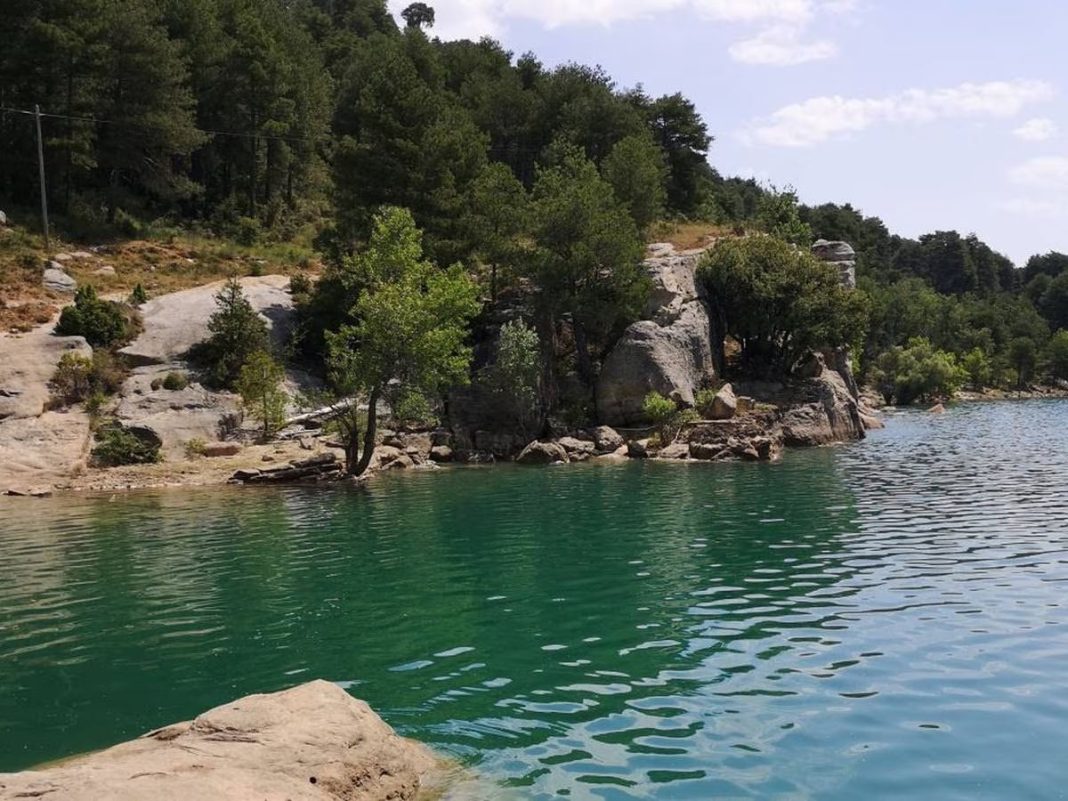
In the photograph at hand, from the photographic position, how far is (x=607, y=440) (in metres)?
49.8

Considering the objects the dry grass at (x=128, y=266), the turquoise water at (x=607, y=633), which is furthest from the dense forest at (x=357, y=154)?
the turquoise water at (x=607, y=633)

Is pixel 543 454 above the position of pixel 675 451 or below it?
above

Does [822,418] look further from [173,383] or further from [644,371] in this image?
[173,383]

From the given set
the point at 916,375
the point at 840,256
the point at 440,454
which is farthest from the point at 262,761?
the point at 916,375

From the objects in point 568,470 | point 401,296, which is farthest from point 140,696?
point 568,470

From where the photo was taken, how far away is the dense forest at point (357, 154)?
55438 mm

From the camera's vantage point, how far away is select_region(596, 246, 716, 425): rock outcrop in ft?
175

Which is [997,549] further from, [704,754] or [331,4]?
[331,4]

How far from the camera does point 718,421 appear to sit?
50625 mm

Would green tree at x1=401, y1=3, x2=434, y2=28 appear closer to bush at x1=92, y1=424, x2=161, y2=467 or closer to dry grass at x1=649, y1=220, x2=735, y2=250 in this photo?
dry grass at x1=649, y1=220, x2=735, y2=250

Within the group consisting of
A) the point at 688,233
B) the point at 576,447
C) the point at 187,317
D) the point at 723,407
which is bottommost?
the point at 576,447

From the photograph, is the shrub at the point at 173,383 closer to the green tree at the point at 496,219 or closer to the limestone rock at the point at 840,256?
the green tree at the point at 496,219

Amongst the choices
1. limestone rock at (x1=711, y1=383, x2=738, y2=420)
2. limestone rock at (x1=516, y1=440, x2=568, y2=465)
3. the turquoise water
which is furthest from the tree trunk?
limestone rock at (x1=711, y1=383, x2=738, y2=420)

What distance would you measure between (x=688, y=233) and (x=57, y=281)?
51.0m
